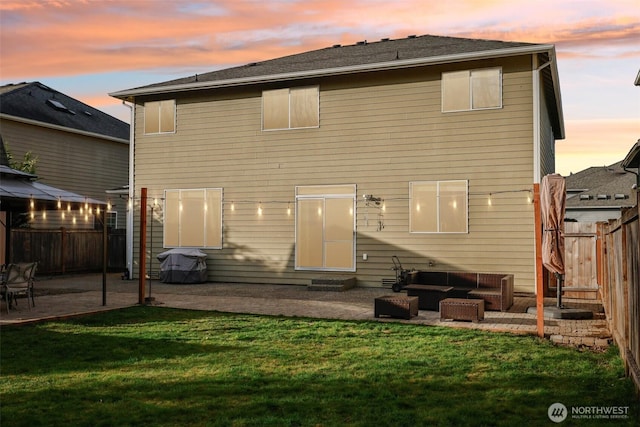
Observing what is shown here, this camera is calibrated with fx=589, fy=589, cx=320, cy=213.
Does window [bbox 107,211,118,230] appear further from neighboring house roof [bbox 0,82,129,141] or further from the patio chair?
the patio chair

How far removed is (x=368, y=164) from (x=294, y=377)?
9564mm

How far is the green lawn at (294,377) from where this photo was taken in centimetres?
457

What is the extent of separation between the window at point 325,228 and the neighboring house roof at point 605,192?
50.9 ft

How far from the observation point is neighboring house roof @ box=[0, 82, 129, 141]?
69.3 ft

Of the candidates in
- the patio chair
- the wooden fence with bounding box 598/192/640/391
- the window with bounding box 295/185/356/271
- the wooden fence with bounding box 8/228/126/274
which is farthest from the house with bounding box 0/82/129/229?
the wooden fence with bounding box 598/192/640/391

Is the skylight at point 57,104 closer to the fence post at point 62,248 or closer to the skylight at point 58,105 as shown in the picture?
the skylight at point 58,105

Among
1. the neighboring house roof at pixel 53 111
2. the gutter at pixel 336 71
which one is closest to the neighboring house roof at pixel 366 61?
the gutter at pixel 336 71

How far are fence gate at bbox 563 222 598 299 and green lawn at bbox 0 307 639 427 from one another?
17.4ft

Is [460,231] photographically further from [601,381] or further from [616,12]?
[601,381]

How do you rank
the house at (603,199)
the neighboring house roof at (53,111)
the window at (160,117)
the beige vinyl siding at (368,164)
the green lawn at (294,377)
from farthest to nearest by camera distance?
the house at (603,199) → the neighboring house roof at (53,111) → the window at (160,117) → the beige vinyl siding at (368,164) → the green lawn at (294,377)

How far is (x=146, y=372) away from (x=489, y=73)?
10729 millimetres

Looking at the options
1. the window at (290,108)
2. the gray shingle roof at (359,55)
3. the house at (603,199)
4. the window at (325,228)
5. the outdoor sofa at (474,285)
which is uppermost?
the gray shingle roof at (359,55)

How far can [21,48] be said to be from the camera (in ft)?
39.1

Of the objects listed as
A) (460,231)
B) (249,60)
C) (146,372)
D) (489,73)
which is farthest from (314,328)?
(249,60)
